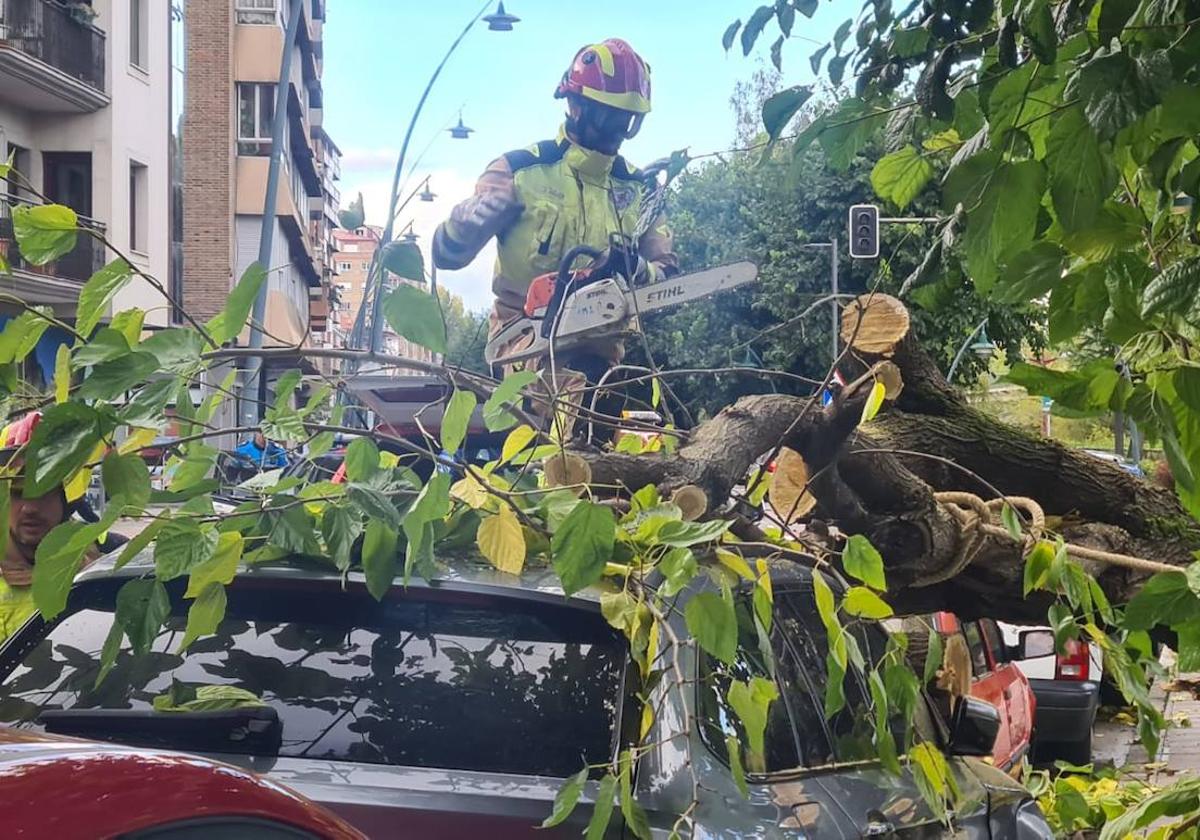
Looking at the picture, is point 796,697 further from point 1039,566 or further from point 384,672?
point 384,672

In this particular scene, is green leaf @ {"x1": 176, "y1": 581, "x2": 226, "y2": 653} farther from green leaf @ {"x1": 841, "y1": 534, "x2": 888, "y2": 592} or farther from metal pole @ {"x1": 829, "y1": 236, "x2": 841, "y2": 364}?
metal pole @ {"x1": 829, "y1": 236, "x2": 841, "y2": 364}

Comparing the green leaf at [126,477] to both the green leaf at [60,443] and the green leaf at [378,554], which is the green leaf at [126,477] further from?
the green leaf at [378,554]

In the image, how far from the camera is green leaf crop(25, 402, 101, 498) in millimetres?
2498

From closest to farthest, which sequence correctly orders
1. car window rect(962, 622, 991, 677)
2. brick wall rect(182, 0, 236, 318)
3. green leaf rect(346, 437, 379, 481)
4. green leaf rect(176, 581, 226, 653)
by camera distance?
green leaf rect(176, 581, 226, 653)
green leaf rect(346, 437, 379, 481)
car window rect(962, 622, 991, 677)
brick wall rect(182, 0, 236, 318)

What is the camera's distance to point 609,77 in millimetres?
6672

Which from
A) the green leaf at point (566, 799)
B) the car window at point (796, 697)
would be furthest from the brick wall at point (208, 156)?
the green leaf at point (566, 799)

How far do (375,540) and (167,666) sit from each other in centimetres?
62

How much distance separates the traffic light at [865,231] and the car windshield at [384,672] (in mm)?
10244

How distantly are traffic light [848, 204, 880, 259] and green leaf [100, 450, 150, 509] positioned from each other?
10714 mm

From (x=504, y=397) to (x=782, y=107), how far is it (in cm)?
78

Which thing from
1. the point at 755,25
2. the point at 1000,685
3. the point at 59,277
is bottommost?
the point at 1000,685

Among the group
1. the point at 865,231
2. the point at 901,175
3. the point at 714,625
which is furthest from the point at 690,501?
the point at 865,231

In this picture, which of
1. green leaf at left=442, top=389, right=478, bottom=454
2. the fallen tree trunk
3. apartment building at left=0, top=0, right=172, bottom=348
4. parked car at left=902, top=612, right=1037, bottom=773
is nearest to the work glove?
parked car at left=902, top=612, right=1037, bottom=773

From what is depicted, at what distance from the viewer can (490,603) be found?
311cm
